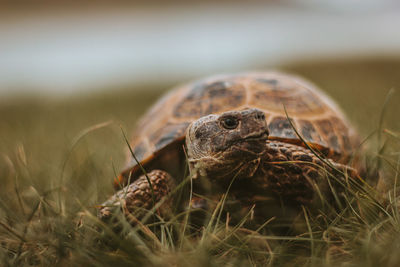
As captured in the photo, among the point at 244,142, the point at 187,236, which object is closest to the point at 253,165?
the point at 244,142

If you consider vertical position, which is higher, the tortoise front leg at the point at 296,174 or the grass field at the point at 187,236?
the tortoise front leg at the point at 296,174

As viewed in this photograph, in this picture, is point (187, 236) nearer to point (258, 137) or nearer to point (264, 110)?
point (258, 137)

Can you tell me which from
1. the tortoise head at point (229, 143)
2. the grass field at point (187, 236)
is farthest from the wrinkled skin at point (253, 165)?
the grass field at point (187, 236)

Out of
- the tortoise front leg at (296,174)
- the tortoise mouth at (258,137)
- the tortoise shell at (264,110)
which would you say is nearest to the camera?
the tortoise mouth at (258,137)

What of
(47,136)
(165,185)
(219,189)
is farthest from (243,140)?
(47,136)

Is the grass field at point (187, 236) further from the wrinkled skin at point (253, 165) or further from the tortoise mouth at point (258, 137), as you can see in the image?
the tortoise mouth at point (258, 137)

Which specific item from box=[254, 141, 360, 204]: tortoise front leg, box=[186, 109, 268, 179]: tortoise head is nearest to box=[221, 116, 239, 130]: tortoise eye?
box=[186, 109, 268, 179]: tortoise head
